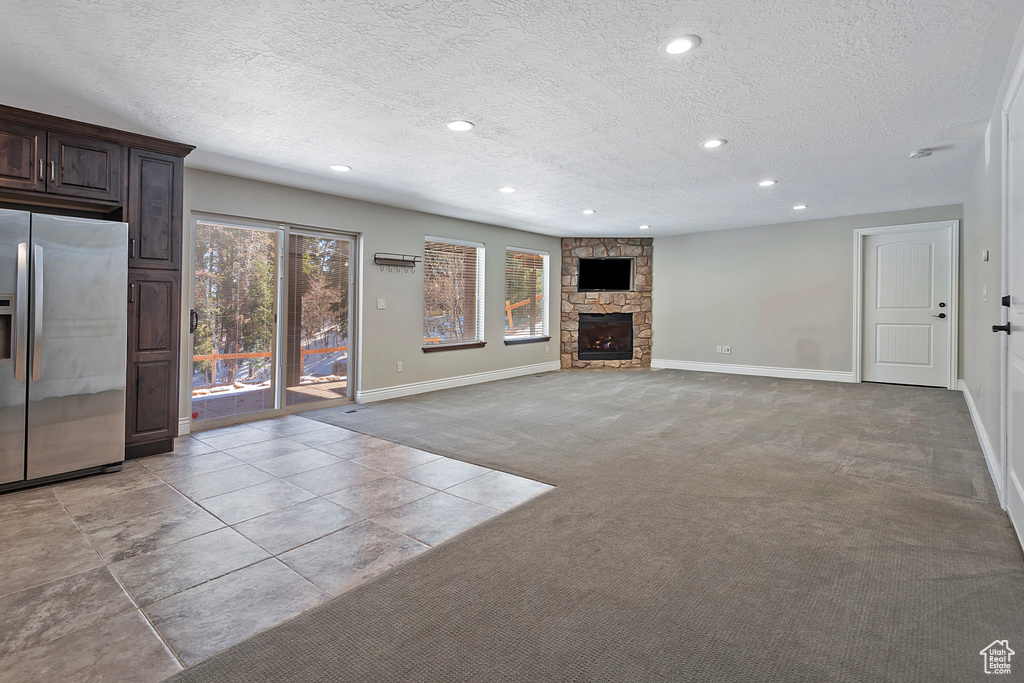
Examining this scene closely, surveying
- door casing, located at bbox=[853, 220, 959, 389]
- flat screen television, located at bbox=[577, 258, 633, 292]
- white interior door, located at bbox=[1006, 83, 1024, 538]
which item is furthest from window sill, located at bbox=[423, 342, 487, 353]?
white interior door, located at bbox=[1006, 83, 1024, 538]


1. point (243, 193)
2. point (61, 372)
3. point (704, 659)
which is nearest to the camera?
point (704, 659)

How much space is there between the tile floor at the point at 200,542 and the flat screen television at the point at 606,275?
5.63m

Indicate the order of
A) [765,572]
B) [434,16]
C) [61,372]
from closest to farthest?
[765,572] → [434,16] → [61,372]

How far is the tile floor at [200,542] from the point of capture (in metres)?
1.65

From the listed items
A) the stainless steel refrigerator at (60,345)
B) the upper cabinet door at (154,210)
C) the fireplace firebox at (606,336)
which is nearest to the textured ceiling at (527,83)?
the upper cabinet door at (154,210)

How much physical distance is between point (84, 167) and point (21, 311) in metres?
1.04

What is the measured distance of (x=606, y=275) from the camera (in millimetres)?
8727

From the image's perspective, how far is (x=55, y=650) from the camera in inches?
62.4

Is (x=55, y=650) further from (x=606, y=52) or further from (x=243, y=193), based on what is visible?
(x=243, y=193)

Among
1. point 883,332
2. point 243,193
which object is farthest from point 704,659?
point 883,332

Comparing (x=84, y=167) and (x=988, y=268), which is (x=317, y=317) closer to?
(x=84, y=167)

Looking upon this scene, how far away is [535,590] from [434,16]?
2359mm

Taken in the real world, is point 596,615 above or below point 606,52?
below

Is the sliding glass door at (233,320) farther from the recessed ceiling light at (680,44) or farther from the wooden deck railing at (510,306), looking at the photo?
the recessed ceiling light at (680,44)
